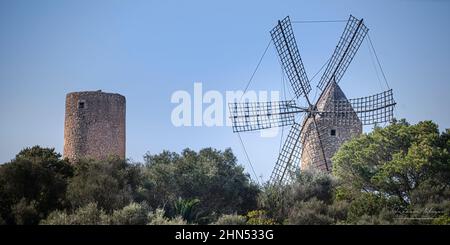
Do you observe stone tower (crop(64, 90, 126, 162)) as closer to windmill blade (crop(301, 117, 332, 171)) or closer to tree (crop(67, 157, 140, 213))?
tree (crop(67, 157, 140, 213))

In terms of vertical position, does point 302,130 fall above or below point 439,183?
above

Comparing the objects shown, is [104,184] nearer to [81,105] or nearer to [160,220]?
[160,220]

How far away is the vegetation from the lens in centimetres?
1536

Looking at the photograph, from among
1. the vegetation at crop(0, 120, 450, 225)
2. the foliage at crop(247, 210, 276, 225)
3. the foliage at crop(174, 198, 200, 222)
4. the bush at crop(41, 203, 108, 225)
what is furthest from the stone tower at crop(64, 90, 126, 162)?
the bush at crop(41, 203, 108, 225)

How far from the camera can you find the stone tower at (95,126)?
20.1 m

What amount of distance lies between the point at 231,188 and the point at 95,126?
4.03m

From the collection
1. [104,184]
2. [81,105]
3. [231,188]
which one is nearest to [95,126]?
[81,105]

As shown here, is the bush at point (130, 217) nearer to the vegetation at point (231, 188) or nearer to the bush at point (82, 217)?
the vegetation at point (231, 188)

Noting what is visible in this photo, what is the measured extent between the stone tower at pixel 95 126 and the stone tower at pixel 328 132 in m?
5.16

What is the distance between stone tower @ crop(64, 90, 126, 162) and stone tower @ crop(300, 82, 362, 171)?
5.16m
